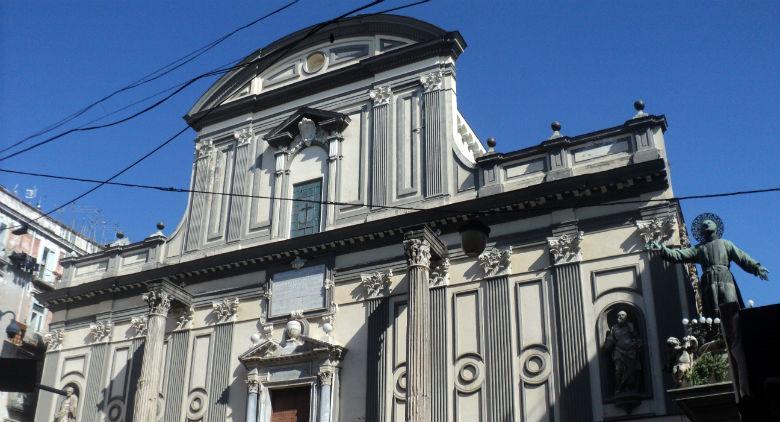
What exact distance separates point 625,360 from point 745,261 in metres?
2.97

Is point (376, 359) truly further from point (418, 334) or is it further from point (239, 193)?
point (239, 193)

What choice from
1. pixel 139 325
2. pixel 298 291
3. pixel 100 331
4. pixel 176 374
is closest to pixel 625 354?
pixel 298 291

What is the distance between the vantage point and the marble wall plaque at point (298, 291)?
20.2 meters

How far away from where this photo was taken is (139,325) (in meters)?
22.9

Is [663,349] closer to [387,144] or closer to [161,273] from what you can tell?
[387,144]

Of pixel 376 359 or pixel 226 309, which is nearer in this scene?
pixel 376 359

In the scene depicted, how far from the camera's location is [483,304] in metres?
18.0

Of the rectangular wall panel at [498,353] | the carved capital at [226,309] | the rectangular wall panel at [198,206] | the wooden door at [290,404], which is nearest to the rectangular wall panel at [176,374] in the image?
the carved capital at [226,309]

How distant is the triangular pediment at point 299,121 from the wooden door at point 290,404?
7.25 m

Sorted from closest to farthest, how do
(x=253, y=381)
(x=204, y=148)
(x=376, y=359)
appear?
1. (x=376, y=359)
2. (x=253, y=381)
3. (x=204, y=148)

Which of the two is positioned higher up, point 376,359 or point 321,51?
point 321,51

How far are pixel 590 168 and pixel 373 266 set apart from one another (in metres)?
5.72

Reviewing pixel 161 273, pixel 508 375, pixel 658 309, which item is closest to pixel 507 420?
pixel 508 375

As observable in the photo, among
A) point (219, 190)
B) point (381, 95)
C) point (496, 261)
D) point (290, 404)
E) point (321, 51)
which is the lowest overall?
point (290, 404)
